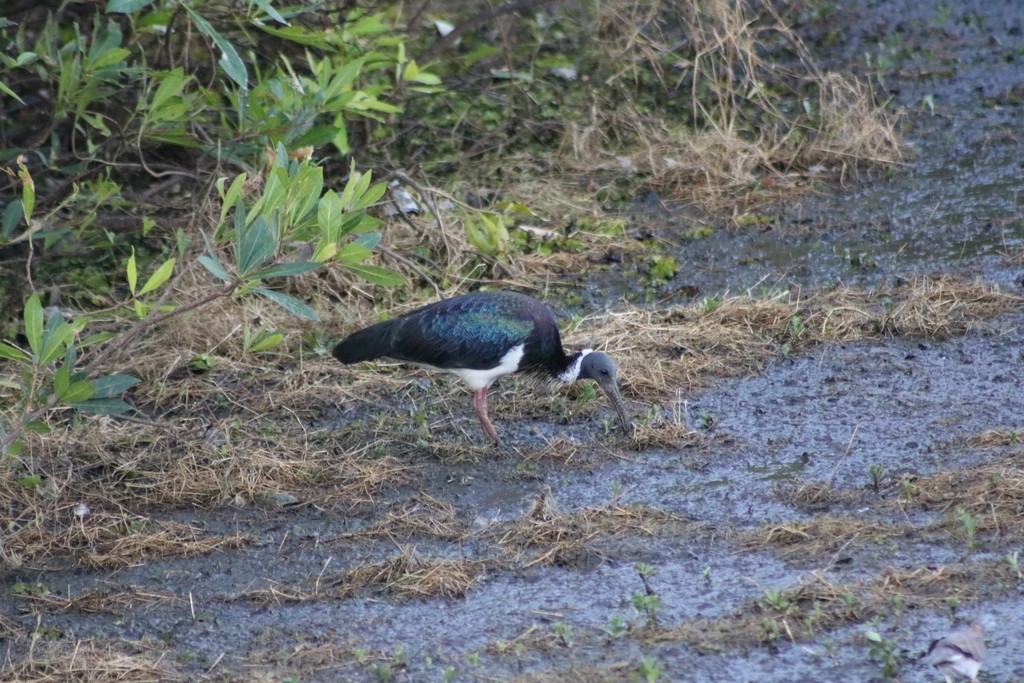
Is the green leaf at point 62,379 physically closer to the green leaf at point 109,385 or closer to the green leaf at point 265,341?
the green leaf at point 109,385

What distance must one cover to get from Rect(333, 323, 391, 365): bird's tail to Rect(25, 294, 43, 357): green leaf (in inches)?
60.4

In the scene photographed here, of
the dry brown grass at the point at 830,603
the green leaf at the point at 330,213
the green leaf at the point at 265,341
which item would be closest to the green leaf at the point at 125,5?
the green leaf at the point at 330,213

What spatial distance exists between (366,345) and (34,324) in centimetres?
160

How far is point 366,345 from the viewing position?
6344mm

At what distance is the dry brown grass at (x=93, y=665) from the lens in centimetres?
452

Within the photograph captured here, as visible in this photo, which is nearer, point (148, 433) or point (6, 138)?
point (148, 433)

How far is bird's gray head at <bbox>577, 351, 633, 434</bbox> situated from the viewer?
622 cm

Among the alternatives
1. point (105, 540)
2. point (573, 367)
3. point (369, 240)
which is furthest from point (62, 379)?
point (573, 367)

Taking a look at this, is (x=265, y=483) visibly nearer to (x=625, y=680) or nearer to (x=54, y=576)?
(x=54, y=576)

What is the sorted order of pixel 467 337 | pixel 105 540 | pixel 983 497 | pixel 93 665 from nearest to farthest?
pixel 93 665, pixel 983 497, pixel 105 540, pixel 467 337

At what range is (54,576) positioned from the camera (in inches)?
210

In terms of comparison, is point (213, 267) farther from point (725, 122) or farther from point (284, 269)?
point (725, 122)

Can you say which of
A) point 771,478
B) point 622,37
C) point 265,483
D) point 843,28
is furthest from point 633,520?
point 843,28

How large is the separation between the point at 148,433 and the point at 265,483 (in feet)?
2.64
